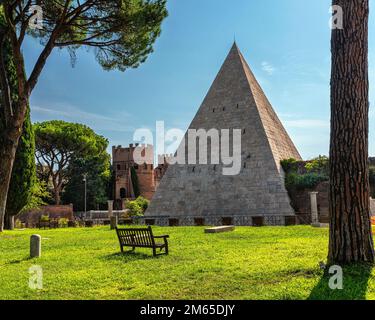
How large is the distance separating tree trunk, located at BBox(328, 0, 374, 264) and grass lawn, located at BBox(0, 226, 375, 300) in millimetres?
400

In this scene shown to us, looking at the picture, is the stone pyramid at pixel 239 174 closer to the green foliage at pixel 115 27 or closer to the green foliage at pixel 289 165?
the green foliage at pixel 289 165

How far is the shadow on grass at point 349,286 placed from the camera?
3.94 m

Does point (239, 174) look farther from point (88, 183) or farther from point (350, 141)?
point (88, 183)

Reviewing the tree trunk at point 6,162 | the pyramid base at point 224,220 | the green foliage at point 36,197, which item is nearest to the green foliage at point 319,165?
the pyramid base at point 224,220

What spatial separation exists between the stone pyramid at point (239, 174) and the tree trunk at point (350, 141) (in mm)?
11232

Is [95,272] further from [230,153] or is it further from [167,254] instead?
[230,153]

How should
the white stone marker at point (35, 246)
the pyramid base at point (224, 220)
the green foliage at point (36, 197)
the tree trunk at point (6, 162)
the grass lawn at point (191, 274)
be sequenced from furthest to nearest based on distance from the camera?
the green foliage at point (36, 197), the pyramid base at point (224, 220), the tree trunk at point (6, 162), the white stone marker at point (35, 246), the grass lawn at point (191, 274)

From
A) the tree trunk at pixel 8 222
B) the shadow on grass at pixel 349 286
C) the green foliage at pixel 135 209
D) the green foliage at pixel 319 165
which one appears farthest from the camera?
the green foliage at pixel 135 209

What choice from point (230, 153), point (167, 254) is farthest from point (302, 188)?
point (167, 254)

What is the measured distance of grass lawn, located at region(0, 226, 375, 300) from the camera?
4.35 meters

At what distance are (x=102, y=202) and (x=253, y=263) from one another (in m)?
34.2

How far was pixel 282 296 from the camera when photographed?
13.3 ft

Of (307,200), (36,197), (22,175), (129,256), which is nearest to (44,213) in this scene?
(36,197)

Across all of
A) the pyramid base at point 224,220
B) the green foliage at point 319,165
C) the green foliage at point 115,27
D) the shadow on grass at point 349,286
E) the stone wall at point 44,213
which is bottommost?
the stone wall at point 44,213
